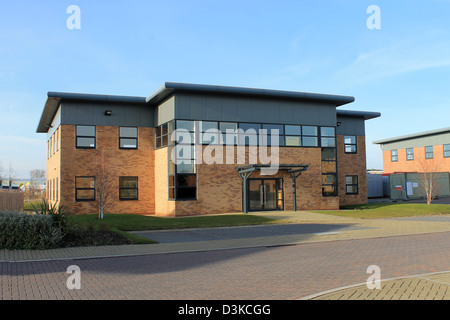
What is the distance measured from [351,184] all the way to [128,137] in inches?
714

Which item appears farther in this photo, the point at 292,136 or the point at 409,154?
the point at 409,154

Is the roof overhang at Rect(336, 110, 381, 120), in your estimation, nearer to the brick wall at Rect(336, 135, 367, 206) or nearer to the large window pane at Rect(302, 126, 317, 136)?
the brick wall at Rect(336, 135, 367, 206)

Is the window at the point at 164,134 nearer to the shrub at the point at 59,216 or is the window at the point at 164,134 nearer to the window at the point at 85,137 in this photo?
the window at the point at 85,137

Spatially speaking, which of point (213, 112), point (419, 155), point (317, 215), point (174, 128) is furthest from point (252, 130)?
point (419, 155)

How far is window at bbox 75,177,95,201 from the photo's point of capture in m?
26.7

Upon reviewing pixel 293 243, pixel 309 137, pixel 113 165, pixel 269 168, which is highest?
pixel 309 137

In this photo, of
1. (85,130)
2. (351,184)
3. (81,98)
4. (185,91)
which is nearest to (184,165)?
(185,91)

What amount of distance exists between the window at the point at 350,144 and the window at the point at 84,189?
20044 mm

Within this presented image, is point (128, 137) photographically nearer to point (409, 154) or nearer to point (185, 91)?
point (185, 91)

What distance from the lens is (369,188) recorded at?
46344 mm

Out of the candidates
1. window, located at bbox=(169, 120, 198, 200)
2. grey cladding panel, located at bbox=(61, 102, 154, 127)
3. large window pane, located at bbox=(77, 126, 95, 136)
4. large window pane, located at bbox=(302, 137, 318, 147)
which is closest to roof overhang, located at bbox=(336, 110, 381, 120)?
large window pane, located at bbox=(302, 137, 318, 147)

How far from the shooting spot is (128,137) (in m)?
28.2

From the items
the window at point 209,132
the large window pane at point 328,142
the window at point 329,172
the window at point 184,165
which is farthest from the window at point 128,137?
the window at point 329,172
